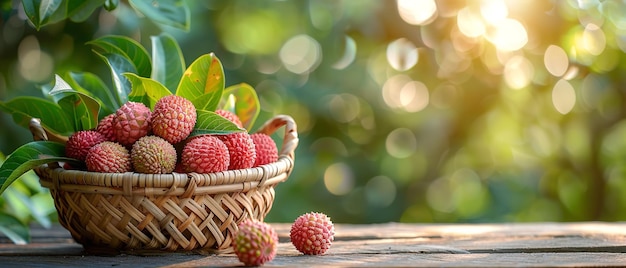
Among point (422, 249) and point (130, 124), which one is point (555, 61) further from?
point (130, 124)

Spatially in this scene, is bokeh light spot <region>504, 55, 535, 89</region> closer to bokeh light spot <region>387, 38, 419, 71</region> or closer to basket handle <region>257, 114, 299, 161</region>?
bokeh light spot <region>387, 38, 419, 71</region>

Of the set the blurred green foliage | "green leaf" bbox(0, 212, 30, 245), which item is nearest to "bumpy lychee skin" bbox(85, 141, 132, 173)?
"green leaf" bbox(0, 212, 30, 245)

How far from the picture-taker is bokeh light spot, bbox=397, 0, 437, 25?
192 cm

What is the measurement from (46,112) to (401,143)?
1.40 m

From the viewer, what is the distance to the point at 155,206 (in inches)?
33.4

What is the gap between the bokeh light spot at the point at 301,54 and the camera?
2115mm

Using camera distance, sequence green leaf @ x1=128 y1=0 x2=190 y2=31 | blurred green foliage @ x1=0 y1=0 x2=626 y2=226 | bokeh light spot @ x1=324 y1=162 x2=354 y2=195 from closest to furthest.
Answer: green leaf @ x1=128 y1=0 x2=190 y2=31 < blurred green foliage @ x1=0 y1=0 x2=626 y2=226 < bokeh light spot @ x1=324 y1=162 x2=354 y2=195

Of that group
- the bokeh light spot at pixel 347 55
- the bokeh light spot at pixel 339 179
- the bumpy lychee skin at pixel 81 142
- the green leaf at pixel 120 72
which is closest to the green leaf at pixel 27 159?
the bumpy lychee skin at pixel 81 142

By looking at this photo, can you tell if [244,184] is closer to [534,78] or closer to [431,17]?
[431,17]

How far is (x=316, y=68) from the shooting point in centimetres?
206

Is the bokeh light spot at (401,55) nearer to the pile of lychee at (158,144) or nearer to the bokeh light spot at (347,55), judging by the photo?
the bokeh light spot at (347,55)

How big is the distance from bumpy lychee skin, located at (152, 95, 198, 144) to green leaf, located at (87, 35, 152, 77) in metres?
0.14

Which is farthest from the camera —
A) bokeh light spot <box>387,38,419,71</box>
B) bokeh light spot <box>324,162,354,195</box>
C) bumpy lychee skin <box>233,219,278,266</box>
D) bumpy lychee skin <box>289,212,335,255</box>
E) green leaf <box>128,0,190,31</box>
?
bokeh light spot <box>324,162,354,195</box>

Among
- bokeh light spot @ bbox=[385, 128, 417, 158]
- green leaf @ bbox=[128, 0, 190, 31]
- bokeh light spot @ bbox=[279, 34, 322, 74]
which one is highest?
green leaf @ bbox=[128, 0, 190, 31]
